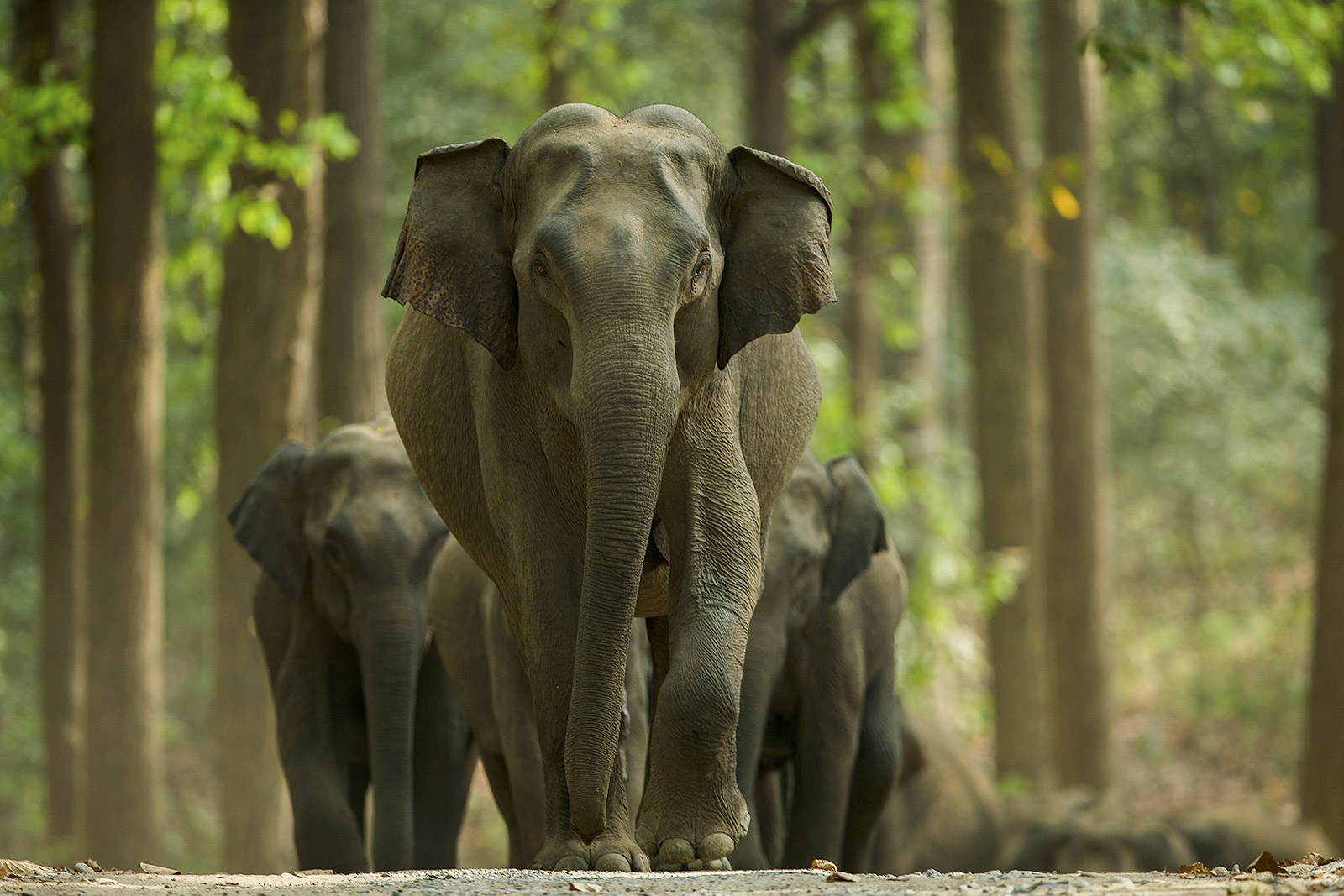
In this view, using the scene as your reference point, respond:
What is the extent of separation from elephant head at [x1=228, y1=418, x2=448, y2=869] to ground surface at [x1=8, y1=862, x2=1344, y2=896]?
Answer: 287cm

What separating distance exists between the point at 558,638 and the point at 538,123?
1.52 metres

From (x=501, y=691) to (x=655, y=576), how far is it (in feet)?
5.05

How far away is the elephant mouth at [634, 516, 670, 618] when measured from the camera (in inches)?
221

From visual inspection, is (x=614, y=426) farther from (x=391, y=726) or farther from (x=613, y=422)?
(x=391, y=726)

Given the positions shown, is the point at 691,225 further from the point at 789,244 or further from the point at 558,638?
the point at 558,638

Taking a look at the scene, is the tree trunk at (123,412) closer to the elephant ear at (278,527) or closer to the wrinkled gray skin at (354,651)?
the wrinkled gray skin at (354,651)

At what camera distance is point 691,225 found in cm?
517

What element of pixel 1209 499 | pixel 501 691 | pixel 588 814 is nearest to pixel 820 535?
pixel 501 691

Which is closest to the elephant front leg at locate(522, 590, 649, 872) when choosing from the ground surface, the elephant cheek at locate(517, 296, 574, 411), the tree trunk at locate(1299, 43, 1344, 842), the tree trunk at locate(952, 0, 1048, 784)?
the ground surface

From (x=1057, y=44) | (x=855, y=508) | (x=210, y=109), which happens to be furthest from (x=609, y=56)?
(x=855, y=508)

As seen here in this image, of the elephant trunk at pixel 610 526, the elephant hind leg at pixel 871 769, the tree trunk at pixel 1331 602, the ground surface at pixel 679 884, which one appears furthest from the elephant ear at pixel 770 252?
the tree trunk at pixel 1331 602

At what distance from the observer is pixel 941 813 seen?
1217 cm

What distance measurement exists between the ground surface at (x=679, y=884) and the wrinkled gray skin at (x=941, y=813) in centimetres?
692

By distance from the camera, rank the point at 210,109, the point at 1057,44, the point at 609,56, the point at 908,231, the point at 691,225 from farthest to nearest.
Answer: the point at 908,231, the point at 609,56, the point at 1057,44, the point at 210,109, the point at 691,225
